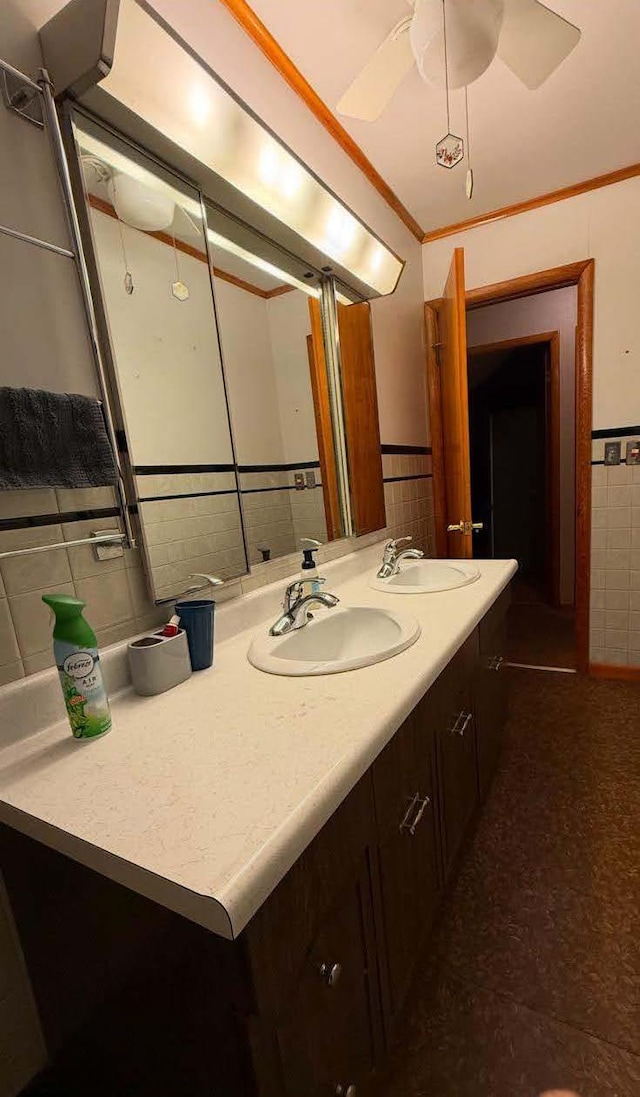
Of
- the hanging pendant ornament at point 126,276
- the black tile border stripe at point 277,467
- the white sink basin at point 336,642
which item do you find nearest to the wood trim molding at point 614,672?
the white sink basin at point 336,642

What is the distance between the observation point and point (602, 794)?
1478 millimetres

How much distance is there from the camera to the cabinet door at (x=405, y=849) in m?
0.71

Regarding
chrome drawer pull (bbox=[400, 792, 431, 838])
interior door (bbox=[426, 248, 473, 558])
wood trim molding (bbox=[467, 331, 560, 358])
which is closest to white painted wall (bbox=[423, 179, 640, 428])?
interior door (bbox=[426, 248, 473, 558])

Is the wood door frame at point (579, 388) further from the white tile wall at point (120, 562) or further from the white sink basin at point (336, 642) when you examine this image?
the white sink basin at point (336, 642)

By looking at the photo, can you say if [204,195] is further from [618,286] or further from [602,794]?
[602,794]

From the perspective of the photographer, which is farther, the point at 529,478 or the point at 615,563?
the point at 529,478

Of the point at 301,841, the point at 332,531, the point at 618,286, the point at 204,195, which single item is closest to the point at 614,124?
the point at 618,286

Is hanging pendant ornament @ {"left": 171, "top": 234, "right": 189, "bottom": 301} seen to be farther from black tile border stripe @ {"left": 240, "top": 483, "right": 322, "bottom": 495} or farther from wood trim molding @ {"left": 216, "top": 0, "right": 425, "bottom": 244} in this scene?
wood trim molding @ {"left": 216, "top": 0, "right": 425, "bottom": 244}

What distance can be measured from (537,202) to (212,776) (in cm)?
268

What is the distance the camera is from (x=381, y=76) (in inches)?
44.4

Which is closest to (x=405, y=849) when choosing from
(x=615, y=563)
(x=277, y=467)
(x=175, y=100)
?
(x=277, y=467)

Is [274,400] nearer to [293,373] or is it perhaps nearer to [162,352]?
[293,373]

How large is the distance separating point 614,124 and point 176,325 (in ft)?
6.20

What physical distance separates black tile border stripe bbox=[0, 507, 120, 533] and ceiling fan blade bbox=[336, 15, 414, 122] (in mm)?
1267
